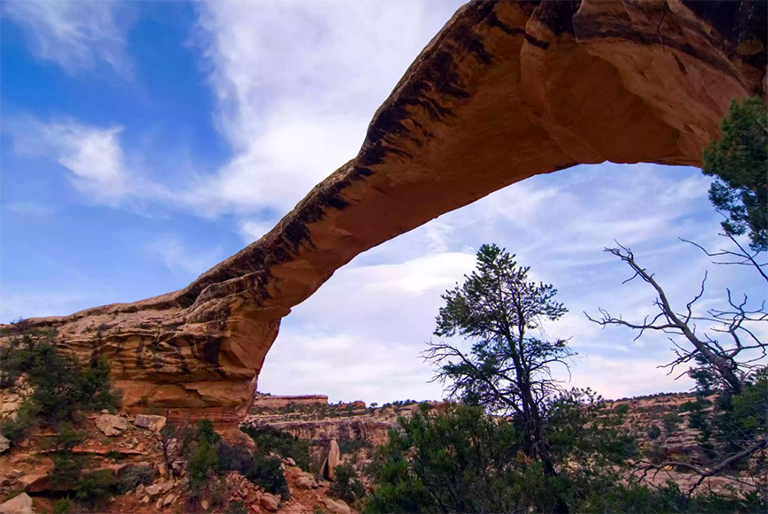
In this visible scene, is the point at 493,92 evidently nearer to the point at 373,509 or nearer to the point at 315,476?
the point at 373,509

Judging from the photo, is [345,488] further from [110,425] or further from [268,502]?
[110,425]

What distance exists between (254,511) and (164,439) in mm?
2658

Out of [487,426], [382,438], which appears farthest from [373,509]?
[382,438]

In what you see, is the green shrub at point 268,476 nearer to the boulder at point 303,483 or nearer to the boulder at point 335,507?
the boulder at point 303,483

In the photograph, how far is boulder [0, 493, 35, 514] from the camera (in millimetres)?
6832

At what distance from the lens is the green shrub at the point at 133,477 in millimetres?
8828

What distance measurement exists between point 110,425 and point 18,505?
329 cm

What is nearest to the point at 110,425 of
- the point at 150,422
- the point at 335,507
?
the point at 150,422

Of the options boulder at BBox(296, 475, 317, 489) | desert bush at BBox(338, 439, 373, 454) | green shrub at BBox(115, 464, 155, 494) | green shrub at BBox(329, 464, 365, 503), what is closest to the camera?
green shrub at BBox(115, 464, 155, 494)

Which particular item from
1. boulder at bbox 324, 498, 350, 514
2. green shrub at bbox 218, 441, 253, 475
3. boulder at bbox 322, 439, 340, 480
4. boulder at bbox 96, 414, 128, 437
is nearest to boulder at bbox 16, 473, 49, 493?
boulder at bbox 96, 414, 128, 437

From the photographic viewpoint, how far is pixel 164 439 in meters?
10.0

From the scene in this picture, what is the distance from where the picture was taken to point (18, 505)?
701cm

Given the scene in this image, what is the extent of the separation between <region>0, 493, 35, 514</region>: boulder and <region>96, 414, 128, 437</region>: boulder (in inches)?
→ 111

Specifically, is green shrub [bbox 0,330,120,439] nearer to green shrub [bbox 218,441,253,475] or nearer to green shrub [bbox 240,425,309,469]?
green shrub [bbox 218,441,253,475]
